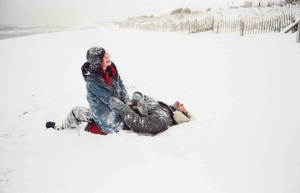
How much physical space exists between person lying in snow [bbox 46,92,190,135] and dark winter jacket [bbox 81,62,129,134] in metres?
0.08

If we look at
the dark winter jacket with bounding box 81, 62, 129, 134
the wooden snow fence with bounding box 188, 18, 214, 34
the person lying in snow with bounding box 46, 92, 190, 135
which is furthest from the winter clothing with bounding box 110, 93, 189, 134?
the wooden snow fence with bounding box 188, 18, 214, 34

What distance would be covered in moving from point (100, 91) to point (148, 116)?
1.89 feet

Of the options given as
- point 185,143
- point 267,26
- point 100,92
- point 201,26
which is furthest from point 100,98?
point 201,26

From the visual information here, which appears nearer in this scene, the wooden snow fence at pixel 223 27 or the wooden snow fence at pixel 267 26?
the wooden snow fence at pixel 267 26

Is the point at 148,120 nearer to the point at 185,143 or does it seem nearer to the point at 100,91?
the point at 185,143

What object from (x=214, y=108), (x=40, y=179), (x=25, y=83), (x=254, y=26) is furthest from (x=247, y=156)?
(x=254, y=26)

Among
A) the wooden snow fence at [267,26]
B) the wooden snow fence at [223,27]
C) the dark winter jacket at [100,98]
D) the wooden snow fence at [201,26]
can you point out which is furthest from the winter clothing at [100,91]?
the wooden snow fence at [201,26]

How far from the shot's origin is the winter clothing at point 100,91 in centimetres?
231

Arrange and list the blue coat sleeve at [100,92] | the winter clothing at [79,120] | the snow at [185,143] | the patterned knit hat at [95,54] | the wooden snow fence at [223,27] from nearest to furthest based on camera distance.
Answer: the snow at [185,143] → the patterned knit hat at [95,54] → the blue coat sleeve at [100,92] → the winter clothing at [79,120] → the wooden snow fence at [223,27]

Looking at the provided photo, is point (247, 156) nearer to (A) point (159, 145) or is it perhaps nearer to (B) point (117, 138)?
(A) point (159, 145)

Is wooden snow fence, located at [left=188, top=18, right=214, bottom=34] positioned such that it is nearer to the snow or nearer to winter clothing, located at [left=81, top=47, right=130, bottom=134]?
the snow

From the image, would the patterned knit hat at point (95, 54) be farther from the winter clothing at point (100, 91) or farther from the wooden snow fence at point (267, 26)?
the wooden snow fence at point (267, 26)

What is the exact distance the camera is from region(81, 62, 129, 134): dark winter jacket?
2.36m

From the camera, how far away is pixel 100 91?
238 cm
